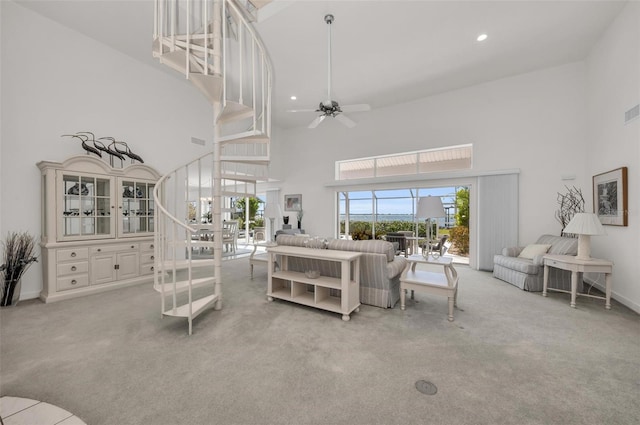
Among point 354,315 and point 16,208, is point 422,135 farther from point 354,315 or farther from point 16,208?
point 16,208

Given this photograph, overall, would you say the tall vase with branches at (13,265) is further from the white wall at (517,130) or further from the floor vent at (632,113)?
the floor vent at (632,113)

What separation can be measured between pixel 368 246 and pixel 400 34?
3362 millimetres

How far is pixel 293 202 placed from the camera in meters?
8.01

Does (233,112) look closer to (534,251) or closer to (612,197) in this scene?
(534,251)

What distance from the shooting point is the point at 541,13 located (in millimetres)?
3396

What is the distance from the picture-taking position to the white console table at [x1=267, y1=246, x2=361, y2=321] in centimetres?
275

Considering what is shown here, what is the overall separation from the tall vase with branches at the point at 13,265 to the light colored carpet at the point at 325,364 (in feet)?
0.77

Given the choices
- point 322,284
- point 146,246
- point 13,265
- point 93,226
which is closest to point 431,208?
point 322,284

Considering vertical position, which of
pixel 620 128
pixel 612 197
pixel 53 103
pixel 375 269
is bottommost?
pixel 375 269

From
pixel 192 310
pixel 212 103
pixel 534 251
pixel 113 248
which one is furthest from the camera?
pixel 534 251

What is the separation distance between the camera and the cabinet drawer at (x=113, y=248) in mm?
3656

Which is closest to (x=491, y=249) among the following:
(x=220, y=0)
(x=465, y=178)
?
(x=465, y=178)

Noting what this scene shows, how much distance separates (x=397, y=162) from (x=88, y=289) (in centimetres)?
672

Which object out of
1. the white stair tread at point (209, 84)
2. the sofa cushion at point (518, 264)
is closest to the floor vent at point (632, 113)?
the sofa cushion at point (518, 264)
